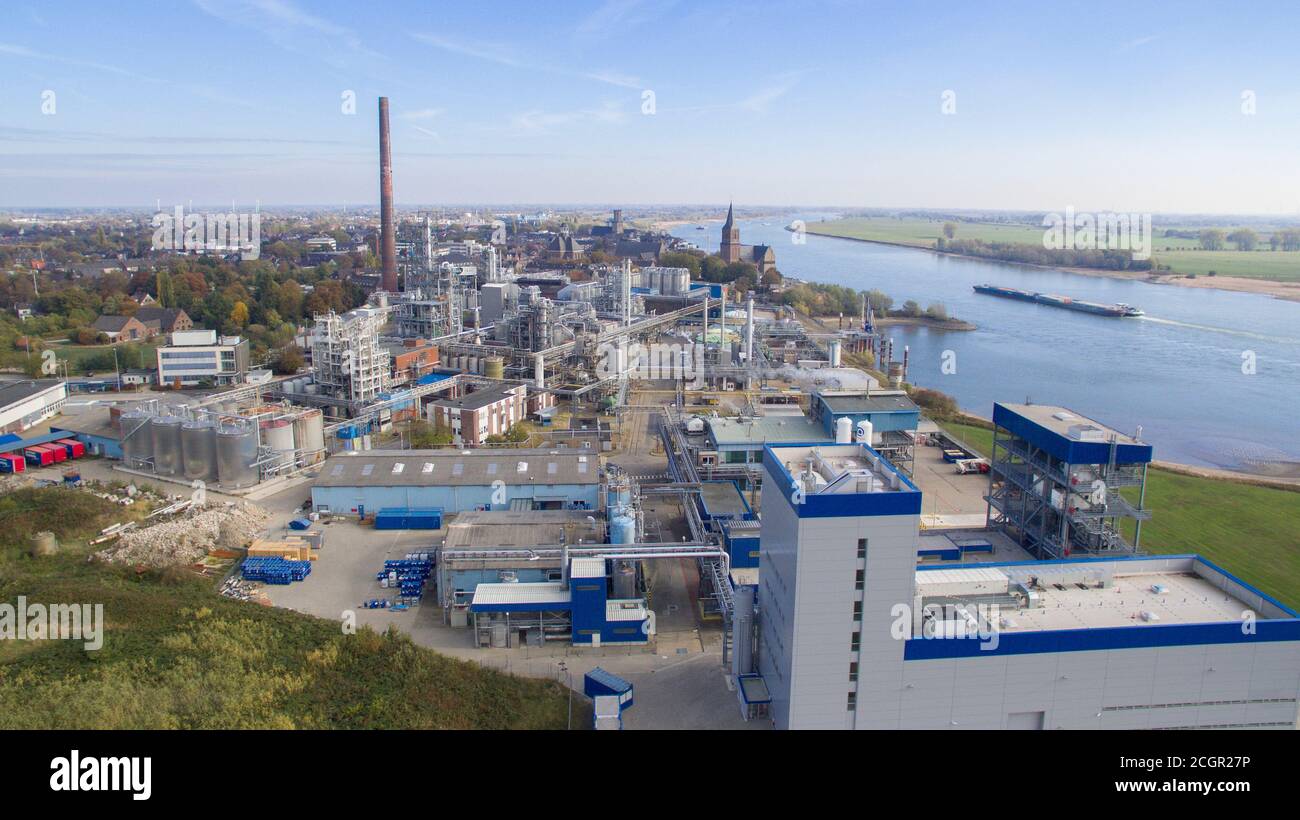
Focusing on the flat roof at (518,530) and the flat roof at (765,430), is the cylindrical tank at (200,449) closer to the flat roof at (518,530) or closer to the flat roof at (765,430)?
the flat roof at (518,530)

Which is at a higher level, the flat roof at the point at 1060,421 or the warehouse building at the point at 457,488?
the flat roof at the point at 1060,421

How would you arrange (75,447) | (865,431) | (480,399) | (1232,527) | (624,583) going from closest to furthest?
(624,583) < (865,431) < (1232,527) < (75,447) < (480,399)

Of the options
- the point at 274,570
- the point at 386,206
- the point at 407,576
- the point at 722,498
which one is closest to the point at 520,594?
the point at 407,576

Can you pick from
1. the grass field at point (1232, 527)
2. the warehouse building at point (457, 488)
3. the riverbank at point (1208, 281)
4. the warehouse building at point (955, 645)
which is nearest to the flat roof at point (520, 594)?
the warehouse building at point (955, 645)

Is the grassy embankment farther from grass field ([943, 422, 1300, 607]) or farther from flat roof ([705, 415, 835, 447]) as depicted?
grass field ([943, 422, 1300, 607])

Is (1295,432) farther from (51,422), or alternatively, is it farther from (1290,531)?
(51,422)

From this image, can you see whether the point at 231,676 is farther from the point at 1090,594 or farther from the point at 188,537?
the point at 1090,594
